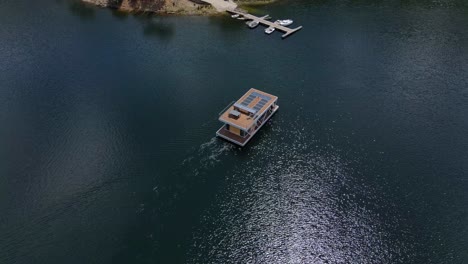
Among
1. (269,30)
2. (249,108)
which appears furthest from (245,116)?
(269,30)

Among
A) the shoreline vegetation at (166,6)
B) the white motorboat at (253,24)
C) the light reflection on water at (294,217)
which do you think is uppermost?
the shoreline vegetation at (166,6)

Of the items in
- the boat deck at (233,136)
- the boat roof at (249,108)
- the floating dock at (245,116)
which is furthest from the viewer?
the boat roof at (249,108)

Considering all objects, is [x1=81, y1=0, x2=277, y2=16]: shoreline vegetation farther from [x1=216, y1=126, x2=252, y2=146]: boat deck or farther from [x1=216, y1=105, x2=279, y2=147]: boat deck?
[x1=216, y1=126, x2=252, y2=146]: boat deck

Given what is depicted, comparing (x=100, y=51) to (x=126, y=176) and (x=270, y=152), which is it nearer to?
(x=126, y=176)

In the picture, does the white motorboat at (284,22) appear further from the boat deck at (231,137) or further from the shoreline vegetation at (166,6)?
the boat deck at (231,137)

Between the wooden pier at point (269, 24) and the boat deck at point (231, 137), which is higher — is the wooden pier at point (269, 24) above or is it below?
above

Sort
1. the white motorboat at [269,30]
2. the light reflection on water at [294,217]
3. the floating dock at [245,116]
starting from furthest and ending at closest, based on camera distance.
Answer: the white motorboat at [269,30]
the floating dock at [245,116]
the light reflection on water at [294,217]

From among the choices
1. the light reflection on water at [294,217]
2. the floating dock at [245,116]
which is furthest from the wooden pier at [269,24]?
the light reflection on water at [294,217]

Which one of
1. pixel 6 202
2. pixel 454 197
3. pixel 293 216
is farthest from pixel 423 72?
pixel 6 202
